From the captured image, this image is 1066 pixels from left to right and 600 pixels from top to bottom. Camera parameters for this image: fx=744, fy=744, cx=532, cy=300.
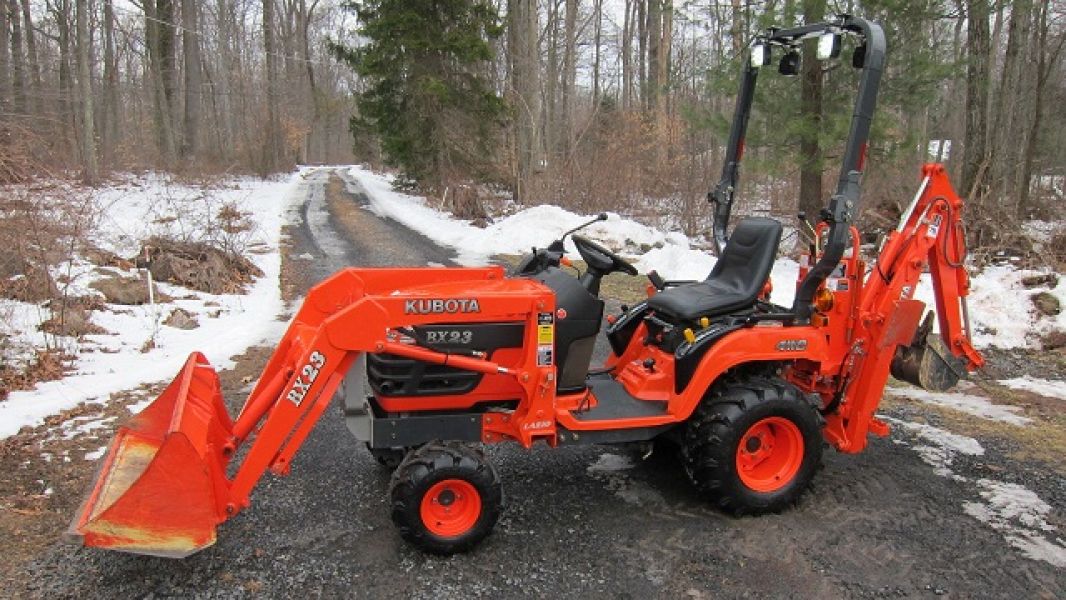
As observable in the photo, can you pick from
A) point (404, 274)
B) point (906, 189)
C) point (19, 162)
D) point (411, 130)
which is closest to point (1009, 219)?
point (906, 189)

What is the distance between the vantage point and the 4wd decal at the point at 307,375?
131 inches

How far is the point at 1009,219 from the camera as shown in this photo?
9422 millimetres

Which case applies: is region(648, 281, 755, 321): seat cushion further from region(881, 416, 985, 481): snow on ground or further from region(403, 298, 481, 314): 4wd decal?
region(881, 416, 985, 481): snow on ground

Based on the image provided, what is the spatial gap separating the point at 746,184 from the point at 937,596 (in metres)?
10.7

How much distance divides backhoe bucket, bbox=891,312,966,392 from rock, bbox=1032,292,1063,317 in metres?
4.05

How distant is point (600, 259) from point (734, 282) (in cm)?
86

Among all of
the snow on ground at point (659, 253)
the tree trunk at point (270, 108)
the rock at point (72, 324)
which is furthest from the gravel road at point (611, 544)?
the tree trunk at point (270, 108)

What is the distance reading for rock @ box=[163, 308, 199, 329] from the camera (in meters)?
7.56

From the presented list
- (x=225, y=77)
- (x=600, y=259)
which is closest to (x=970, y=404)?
(x=600, y=259)

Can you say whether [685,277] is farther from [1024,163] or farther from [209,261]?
[1024,163]

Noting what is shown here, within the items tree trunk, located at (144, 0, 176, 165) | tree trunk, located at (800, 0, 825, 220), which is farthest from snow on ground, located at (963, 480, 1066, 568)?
tree trunk, located at (144, 0, 176, 165)

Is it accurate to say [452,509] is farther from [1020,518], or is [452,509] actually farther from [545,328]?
[1020,518]

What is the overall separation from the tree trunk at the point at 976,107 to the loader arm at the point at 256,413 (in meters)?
9.06

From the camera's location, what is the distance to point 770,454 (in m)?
4.04
